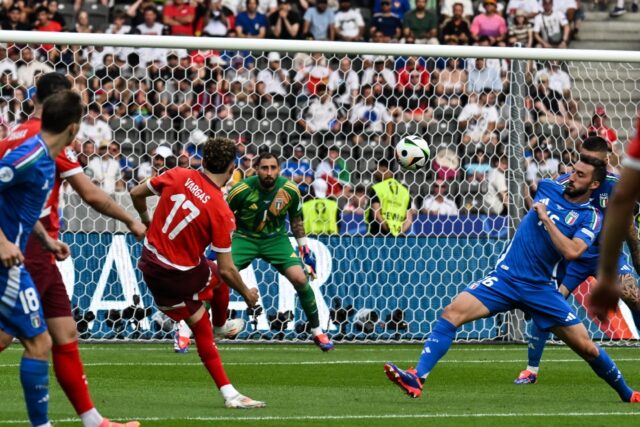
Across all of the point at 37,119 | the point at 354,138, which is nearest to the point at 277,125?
the point at 354,138

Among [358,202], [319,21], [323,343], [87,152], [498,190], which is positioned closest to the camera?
[323,343]

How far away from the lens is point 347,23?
2273 cm

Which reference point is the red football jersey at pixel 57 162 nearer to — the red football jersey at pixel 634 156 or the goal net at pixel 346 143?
the red football jersey at pixel 634 156

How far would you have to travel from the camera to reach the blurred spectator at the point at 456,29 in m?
22.4

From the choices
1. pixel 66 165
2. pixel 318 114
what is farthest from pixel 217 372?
pixel 318 114

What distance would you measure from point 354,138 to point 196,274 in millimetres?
7208

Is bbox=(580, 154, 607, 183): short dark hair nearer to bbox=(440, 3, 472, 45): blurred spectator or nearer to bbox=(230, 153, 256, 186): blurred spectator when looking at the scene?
bbox=(230, 153, 256, 186): blurred spectator

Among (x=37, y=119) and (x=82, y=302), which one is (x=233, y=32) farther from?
(x=37, y=119)

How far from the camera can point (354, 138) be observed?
53.4 feet

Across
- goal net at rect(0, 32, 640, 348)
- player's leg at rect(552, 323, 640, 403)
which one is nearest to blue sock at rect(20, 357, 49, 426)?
player's leg at rect(552, 323, 640, 403)

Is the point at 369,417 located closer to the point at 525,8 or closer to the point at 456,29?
the point at 456,29

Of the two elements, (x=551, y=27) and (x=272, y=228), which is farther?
(x=551, y=27)

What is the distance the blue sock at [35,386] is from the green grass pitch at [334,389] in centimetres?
105

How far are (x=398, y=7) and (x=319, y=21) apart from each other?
1542 mm
